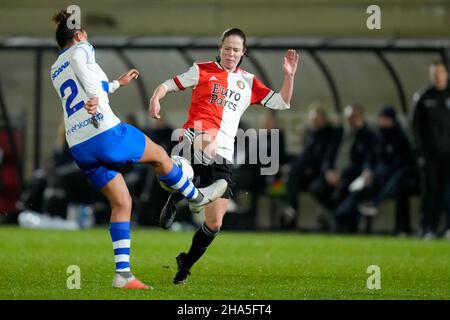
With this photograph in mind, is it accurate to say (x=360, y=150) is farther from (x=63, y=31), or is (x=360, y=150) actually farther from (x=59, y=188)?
(x=63, y=31)

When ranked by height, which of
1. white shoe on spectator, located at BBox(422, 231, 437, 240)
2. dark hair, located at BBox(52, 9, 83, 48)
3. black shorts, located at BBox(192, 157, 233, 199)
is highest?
dark hair, located at BBox(52, 9, 83, 48)

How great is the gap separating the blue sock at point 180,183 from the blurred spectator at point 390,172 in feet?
28.3

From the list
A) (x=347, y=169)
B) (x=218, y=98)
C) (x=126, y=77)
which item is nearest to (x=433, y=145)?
(x=347, y=169)

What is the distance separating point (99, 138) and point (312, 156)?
973 centimetres

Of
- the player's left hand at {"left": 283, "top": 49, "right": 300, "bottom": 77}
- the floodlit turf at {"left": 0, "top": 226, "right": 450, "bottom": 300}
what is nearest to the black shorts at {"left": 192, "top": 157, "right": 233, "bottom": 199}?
the floodlit turf at {"left": 0, "top": 226, "right": 450, "bottom": 300}

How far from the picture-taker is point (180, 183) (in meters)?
9.27

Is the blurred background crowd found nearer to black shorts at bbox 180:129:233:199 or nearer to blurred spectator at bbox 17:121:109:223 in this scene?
blurred spectator at bbox 17:121:109:223

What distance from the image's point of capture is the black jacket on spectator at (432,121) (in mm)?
16828

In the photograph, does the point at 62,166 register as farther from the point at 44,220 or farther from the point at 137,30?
the point at 137,30

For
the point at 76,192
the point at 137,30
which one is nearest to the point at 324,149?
the point at 76,192

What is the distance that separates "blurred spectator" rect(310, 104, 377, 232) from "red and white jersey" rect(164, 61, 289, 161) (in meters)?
7.78

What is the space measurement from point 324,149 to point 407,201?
153 centimetres

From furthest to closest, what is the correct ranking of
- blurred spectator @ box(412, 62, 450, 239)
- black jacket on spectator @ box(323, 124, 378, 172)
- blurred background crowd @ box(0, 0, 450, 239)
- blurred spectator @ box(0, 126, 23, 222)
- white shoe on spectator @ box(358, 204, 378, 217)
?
blurred spectator @ box(0, 126, 23, 222)
black jacket on spectator @ box(323, 124, 378, 172)
white shoe on spectator @ box(358, 204, 378, 217)
blurred background crowd @ box(0, 0, 450, 239)
blurred spectator @ box(412, 62, 450, 239)

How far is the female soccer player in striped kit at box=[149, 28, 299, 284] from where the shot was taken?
32.1 feet
